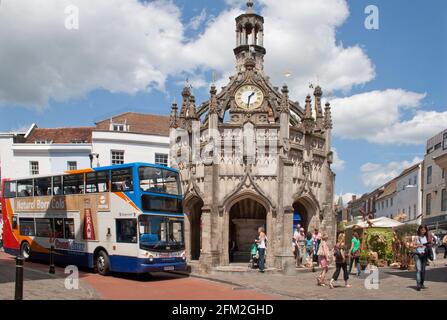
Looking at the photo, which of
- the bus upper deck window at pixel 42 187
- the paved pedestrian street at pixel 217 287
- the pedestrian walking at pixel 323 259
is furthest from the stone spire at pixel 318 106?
the bus upper deck window at pixel 42 187

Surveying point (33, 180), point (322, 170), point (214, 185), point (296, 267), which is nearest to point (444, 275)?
point (296, 267)

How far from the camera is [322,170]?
924 inches

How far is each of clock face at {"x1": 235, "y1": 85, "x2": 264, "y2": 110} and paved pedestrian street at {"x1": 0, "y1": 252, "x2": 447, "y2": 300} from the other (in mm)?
8406

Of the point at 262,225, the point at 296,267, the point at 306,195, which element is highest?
the point at 306,195

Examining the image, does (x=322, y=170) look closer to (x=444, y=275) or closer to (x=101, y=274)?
(x=444, y=275)

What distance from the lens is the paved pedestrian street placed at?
12.8 m

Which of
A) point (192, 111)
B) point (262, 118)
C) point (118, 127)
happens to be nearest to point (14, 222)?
point (192, 111)

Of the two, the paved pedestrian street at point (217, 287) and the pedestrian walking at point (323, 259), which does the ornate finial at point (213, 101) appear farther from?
the pedestrian walking at point (323, 259)

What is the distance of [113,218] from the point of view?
17.3 m

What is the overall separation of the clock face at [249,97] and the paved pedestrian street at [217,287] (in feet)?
27.6

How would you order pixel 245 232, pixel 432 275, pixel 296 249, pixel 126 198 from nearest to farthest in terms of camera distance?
1. pixel 126 198
2. pixel 432 275
3. pixel 296 249
4. pixel 245 232

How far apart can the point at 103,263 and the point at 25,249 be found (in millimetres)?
6616

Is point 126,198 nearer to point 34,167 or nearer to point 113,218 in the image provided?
point 113,218
